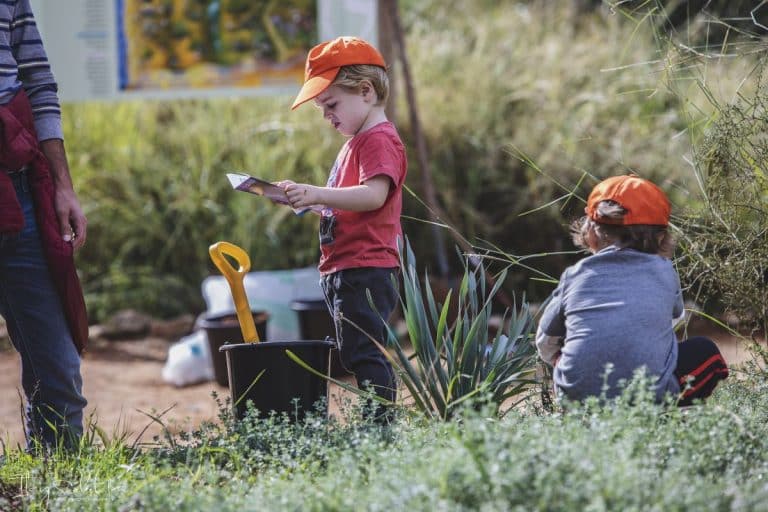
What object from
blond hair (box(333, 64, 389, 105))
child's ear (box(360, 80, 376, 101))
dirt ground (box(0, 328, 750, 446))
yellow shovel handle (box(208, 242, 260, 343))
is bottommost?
dirt ground (box(0, 328, 750, 446))

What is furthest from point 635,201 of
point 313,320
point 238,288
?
point 313,320

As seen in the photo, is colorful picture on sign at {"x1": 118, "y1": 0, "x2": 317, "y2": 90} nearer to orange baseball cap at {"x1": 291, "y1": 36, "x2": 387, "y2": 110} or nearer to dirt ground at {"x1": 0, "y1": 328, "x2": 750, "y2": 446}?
dirt ground at {"x1": 0, "y1": 328, "x2": 750, "y2": 446}

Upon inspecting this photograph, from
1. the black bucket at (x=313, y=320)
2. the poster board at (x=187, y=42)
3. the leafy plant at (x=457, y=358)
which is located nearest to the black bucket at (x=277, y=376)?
the leafy plant at (x=457, y=358)

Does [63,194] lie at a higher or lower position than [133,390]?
higher

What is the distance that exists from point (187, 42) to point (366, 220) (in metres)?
4.19

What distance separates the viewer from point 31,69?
3.24 meters

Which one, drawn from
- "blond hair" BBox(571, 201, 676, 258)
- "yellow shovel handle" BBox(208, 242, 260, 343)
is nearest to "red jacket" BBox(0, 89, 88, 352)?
"yellow shovel handle" BBox(208, 242, 260, 343)

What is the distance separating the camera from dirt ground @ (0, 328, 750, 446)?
5031 mm

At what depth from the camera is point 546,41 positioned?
9359 mm

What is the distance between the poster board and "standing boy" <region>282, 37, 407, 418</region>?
135 inches

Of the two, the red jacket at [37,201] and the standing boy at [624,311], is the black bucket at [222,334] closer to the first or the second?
the red jacket at [37,201]

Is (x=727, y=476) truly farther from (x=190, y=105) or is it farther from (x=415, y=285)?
(x=190, y=105)

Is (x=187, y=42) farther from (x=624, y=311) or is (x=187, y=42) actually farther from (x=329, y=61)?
(x=624, y=311)

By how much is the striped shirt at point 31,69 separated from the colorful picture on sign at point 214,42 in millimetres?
3778
